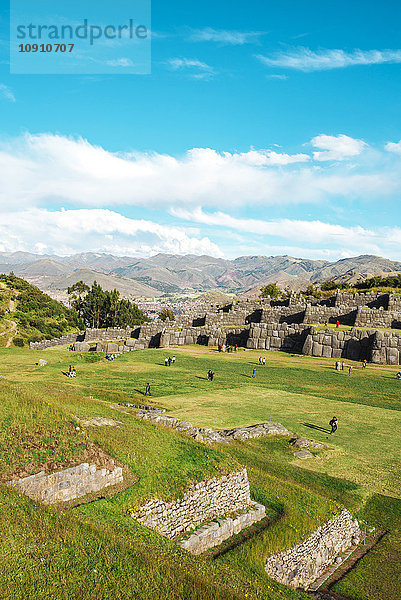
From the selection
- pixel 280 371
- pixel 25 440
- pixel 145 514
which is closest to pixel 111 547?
pixel 145 514

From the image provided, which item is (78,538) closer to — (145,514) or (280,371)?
(145,514)

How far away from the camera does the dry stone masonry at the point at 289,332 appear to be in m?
54.3

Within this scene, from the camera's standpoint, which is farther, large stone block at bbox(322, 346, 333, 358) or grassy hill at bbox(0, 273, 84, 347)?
grassy hill at bbox(0, 273, 84, 347)

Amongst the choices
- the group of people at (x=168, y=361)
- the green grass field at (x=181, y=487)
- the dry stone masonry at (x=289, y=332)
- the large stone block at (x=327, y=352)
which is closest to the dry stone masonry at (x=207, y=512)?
the green grass field at (x=181, y=487)

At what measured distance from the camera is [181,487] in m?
14.7

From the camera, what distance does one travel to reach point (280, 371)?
47406mm

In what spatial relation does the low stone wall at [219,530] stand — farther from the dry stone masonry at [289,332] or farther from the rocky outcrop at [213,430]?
the dry stone masonry at [289,332]

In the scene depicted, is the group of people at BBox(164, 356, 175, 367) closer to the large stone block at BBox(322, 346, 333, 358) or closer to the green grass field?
the green grass field

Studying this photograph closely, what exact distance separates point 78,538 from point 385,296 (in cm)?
6882

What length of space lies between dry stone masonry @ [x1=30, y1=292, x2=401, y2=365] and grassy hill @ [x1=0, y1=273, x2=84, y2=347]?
47.0 ft

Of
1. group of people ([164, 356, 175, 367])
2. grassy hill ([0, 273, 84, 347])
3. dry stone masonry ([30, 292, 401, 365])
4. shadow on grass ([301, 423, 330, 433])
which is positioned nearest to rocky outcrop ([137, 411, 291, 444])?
shadow on grass ([301, 423, 330, 433])

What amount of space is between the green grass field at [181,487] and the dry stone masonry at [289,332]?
58.7 feet

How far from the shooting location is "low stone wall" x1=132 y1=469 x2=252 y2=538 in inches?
528

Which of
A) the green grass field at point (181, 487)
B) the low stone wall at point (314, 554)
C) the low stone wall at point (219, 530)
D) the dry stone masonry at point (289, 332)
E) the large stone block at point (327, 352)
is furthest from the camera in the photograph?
the large stone block at point (327, 352)
